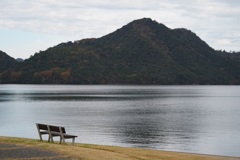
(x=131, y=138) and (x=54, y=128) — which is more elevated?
(x=54, y=128)

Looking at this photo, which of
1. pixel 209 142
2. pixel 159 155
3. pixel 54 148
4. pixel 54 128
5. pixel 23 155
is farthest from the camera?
pixel 209 142

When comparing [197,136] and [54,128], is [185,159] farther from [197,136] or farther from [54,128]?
[197,136]

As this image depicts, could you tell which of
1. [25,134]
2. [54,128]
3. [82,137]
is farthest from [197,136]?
[54,128]

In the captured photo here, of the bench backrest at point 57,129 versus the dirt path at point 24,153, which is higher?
the bench backrest at point 57,129

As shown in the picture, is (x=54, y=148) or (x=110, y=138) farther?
(x=110, y=138)

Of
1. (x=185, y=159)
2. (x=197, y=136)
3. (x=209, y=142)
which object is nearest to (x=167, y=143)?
(x=209, y=142)

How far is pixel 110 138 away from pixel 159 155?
2488cm

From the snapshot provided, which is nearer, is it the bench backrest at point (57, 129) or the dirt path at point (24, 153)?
the dirt path at point (24, 153)

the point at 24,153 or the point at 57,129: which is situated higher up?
the point at 57,129

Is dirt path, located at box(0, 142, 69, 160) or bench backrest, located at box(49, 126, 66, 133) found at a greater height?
bench backrest, located at box(49, 126, 66, 133)

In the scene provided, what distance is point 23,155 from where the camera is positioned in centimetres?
1916

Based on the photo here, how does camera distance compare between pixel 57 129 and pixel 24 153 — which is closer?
pixel 24 153

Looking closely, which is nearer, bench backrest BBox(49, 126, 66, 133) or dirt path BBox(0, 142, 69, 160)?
dirt path BBox(0, 142, 69, 160)

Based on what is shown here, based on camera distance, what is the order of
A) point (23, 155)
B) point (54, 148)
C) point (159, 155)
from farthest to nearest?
1. point (159, 155)
2. point (54, 148)
3. point (23, 155)
